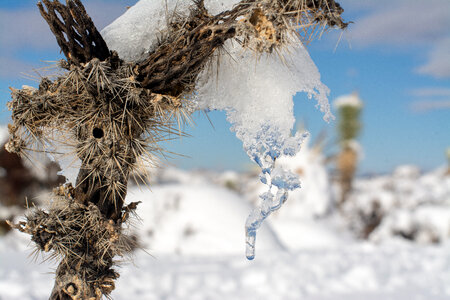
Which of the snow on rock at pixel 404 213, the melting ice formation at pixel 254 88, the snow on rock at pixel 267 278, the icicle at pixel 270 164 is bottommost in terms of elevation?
the snow on rock at pixel 404 213

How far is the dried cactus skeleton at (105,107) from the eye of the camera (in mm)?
856

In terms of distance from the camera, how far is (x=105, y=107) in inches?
36.8

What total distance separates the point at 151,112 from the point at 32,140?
356 mm

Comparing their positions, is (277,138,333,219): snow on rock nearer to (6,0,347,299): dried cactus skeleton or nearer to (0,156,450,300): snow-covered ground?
(0,156,450,300): snow-covered ground

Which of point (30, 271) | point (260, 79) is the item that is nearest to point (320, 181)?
point (30, 271)

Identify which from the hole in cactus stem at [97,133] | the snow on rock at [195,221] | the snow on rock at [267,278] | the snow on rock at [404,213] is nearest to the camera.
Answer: the hole in cactus stem at [97,133]

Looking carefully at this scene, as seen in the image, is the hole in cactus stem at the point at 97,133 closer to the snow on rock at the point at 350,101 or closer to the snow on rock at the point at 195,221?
the snow on rock at the point at 195,221

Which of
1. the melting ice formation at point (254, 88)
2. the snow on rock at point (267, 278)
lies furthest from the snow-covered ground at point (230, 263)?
the melting ice formation at point (254, 88)

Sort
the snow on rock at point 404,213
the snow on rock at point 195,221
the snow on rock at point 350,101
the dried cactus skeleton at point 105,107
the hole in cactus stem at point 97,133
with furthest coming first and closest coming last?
the snow on rock at point 350,101 < the snow on rock at point 404,213 < the snow on rock at point 195,221 < the hole in cactus stem at point 97,133 < the dried cactus skeleton at point 105,107

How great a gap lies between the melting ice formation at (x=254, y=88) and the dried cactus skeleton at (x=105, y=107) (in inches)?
2.1

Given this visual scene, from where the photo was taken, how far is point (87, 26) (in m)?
0.91

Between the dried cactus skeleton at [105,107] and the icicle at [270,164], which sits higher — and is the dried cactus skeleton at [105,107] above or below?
above

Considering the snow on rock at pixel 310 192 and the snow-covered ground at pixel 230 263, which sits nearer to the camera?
the snow-covered ground at pixel 230 263

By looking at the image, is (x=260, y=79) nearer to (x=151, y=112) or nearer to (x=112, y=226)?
(x=151, y=112)
